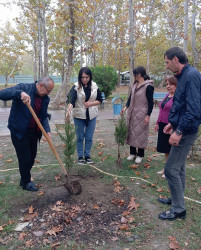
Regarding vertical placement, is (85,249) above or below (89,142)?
below

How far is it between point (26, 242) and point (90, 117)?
8.35 feet

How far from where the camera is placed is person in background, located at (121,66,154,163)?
464 centimetres

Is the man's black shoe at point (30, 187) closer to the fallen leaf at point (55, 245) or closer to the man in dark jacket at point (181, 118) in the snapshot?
the fallen leaf at point (55, 245)

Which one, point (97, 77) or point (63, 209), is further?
point (97, 77)

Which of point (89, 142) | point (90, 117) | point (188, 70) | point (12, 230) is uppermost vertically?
point (188, 70)

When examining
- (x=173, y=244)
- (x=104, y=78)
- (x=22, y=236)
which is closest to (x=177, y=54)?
(x=173, y=244)

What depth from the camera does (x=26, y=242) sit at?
9.14ft

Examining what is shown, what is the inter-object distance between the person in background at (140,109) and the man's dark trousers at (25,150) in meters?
1.82

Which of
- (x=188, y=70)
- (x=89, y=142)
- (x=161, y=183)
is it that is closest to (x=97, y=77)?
(x=89, y=142)

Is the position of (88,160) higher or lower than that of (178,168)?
lower

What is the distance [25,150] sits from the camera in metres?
3.74

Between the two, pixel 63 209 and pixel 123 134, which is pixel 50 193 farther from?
pixel 123 134

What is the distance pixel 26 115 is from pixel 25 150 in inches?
23.0

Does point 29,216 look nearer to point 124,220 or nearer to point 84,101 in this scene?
point 124,220
